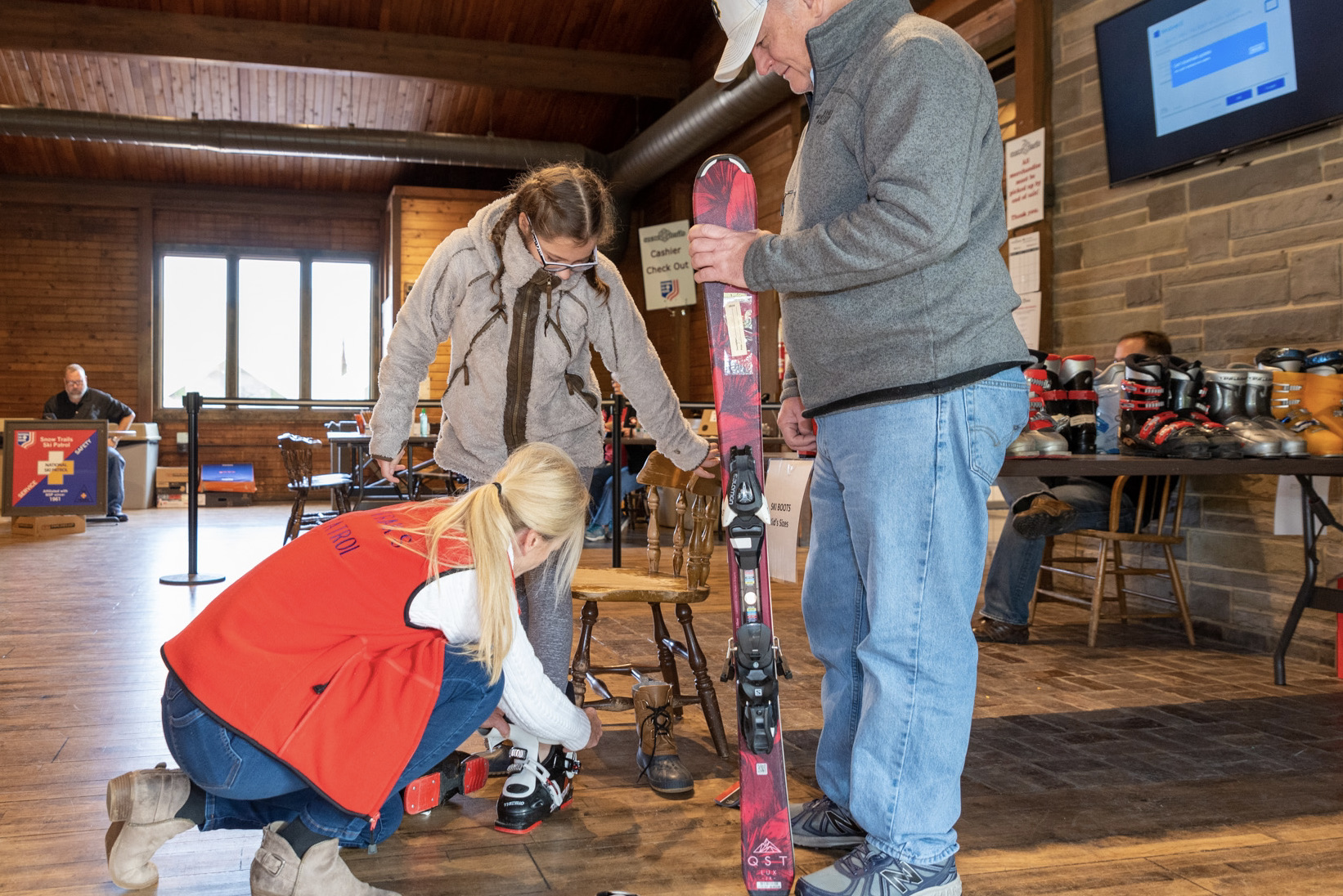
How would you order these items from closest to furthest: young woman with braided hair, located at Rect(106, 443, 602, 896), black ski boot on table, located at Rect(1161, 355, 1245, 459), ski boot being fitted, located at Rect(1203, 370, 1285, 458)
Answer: young woman with braided hair, located at Rect(106, 443, 602, 896), ski boot being fitted, located at Rect(1203, 370, 1285, 458), black ski boot on table, located at Rect(1161, 355, 1245, 459)

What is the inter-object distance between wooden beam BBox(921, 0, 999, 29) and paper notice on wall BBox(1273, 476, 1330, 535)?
324cm

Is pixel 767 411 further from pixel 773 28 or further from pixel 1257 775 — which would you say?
pixel 773 28

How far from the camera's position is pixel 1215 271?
3795 mm

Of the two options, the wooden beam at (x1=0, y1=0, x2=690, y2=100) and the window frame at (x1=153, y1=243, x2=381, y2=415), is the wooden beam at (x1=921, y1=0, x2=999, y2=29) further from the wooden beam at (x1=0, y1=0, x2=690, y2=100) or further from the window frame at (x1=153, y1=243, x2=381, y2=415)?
the window frame at (x1=153, y1=243, x2=381, y2=415)

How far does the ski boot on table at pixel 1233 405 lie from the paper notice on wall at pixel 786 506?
148 centimetres

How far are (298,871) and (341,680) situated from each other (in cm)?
29

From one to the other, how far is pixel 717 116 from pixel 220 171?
671cm

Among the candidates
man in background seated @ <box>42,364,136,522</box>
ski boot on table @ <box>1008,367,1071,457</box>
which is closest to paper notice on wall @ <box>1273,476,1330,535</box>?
ski boot on table @ <box>1008,367,1071,457</box>

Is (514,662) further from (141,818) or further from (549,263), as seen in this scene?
(549,263)

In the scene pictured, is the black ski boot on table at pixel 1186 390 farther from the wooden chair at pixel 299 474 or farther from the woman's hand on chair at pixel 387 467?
the wooden chair at pixel 299 474

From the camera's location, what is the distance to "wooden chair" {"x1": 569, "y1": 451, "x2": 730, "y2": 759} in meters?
2.31

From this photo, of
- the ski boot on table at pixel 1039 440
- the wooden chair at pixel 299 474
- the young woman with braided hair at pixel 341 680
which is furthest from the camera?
the wooden chair at pixel 299 474

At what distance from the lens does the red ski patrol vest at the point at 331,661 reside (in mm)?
1485

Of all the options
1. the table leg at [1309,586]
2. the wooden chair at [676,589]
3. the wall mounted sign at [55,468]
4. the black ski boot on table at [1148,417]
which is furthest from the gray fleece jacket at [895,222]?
the wall mounted sign at [55,468]
